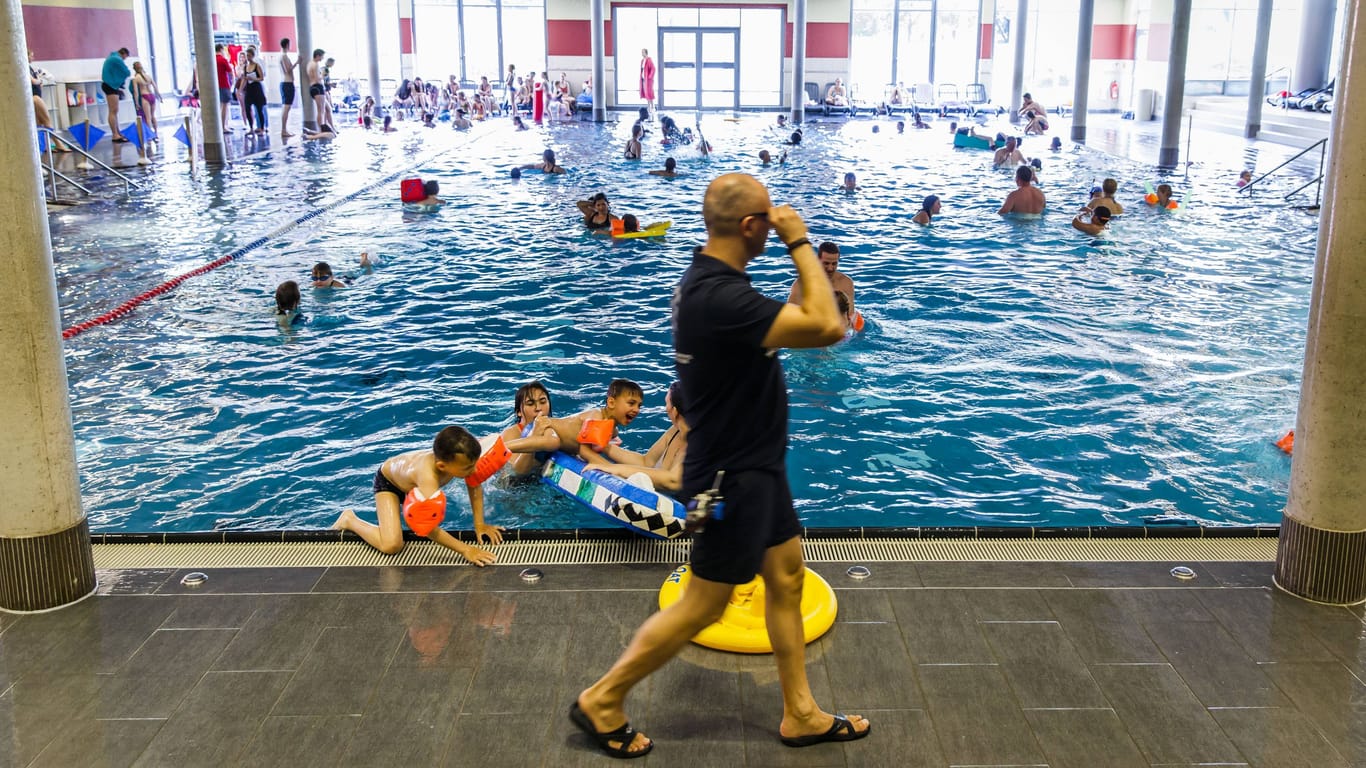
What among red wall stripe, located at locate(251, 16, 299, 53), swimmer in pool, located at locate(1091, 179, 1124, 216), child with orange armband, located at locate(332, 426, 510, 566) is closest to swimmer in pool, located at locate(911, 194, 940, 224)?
swimmer in pool, located at locate(1091, 179, 1124, 216)

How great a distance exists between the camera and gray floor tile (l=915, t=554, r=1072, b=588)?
4141 mm

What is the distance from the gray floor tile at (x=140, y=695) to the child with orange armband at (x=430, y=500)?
1.10m

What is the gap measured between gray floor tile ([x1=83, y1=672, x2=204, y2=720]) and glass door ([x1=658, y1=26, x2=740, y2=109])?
3239 cm

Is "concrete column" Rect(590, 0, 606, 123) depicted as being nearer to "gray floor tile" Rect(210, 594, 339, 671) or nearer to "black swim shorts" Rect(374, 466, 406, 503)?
"black swim shorts" Rect(374, 466, 406, 503)

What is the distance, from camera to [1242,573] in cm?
423

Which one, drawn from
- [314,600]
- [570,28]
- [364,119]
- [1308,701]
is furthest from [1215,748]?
[570,28]

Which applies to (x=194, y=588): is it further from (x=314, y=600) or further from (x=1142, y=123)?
(x=1142, y=123)

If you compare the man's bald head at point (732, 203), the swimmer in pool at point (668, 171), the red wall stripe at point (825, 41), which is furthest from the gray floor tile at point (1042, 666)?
the red wall stripe at point (825, 41)

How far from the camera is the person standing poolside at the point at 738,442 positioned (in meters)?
2.79

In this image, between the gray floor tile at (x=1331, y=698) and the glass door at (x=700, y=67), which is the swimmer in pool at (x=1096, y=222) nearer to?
the gray floor tile at (x=1331, y=698)

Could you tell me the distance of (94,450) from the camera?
6801 mm

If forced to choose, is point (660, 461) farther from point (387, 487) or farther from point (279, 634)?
point (279, 634)

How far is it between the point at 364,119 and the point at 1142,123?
765 inches

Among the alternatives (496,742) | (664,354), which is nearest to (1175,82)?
(664,354)
